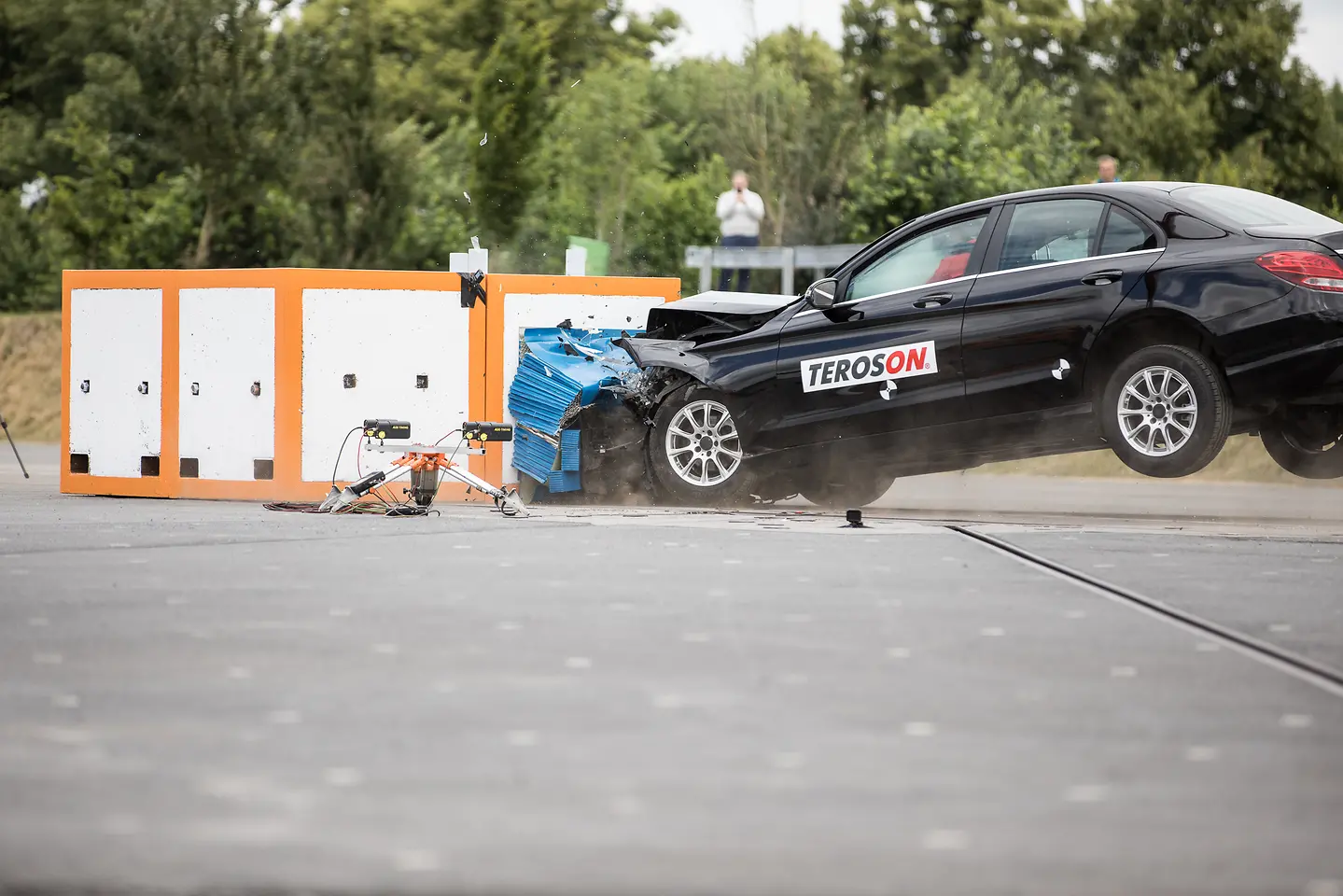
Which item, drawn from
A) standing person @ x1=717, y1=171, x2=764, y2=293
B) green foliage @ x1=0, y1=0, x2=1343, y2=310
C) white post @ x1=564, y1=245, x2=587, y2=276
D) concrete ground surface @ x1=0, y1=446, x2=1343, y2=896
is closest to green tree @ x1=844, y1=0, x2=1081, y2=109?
green foliage @ x1=0, y1=0, x2=1343, y2=310

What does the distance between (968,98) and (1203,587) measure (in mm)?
28289

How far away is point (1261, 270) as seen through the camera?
10.6 m

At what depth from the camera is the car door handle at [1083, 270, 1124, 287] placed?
11031 mm

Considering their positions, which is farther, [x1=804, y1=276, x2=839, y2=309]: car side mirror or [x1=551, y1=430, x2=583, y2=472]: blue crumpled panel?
[x1=551, y1=430, x2=583, y2=472]: blue crumpled panel

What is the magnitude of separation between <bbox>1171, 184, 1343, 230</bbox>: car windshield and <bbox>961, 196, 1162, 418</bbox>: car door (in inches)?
13.4

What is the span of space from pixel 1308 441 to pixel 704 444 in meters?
3.54

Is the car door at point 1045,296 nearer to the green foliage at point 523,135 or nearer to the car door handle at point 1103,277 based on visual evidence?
→ the car door handle at point 1103,277

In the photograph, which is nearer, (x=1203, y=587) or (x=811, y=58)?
(x=1203, y=587)

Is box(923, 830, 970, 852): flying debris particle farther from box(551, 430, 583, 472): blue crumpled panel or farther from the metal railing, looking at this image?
the metal railing

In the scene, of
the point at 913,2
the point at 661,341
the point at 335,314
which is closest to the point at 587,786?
the point at 661,341

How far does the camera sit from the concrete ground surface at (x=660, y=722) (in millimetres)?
4047

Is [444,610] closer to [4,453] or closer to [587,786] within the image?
[587,786]

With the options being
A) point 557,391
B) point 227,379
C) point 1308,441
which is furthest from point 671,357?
point 1308,441

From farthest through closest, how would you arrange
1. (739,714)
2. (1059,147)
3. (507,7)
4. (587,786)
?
(507,7) → (1059,147) → (739,714) → (587,786)
